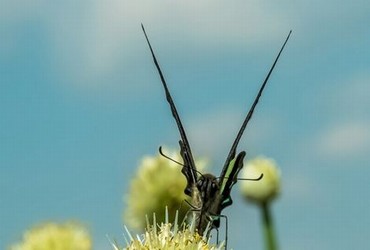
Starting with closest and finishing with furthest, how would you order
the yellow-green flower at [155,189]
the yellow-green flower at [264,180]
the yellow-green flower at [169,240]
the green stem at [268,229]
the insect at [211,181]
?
1. the yellow-green flower at [169,240]
2. the insect at [211,181]
3. the yellow-green flower at [155,189]
4. the green stem at [268,229]
5. the yellow-green flower at [264,180]

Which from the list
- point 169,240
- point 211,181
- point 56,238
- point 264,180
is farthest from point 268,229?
point 169,240

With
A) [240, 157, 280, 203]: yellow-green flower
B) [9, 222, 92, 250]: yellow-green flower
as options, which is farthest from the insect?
[240, 157, 280, 203]: yellow-green flower

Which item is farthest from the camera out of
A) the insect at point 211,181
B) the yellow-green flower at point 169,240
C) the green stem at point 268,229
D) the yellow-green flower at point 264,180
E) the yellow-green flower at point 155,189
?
the yellow-green flower at point 264,180

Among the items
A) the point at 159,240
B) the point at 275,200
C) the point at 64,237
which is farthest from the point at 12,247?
the point at 275,200

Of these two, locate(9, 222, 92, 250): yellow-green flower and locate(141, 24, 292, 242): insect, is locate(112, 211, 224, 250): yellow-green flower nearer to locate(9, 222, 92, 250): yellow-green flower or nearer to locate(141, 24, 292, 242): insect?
locate(141, 24, 292, 242): insect

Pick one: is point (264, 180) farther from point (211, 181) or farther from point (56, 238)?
point (211, 181)

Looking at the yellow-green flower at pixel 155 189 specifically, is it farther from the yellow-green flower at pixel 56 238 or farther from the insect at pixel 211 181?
the insect at pixel 211 181

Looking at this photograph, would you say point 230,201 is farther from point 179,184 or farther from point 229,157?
point 179,184

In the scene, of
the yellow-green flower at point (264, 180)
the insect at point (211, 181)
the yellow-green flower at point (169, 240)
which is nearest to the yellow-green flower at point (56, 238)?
the insect at point (211, 181)
